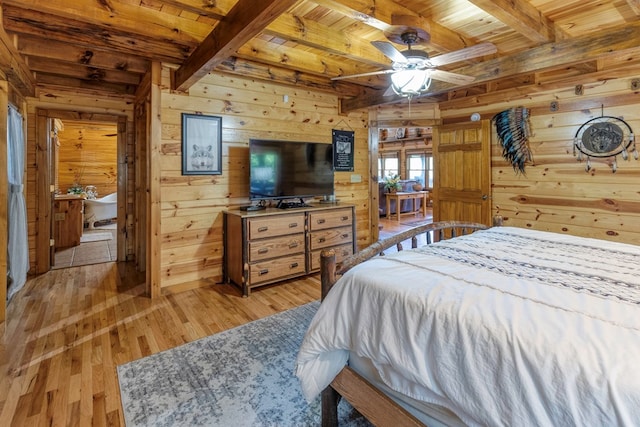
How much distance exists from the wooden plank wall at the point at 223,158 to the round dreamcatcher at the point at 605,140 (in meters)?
3.07

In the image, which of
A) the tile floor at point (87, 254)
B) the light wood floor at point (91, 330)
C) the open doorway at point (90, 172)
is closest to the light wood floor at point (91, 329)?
the light wood floor at point (91, 330)

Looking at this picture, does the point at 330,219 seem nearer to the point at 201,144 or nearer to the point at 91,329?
the point at 201,144

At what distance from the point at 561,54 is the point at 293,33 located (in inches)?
84.4

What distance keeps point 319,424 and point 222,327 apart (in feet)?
4.37

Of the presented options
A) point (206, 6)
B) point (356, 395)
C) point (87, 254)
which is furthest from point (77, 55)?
point (356, 395)

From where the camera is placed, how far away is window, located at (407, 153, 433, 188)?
38.5 ft

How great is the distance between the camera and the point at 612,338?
902 millimetres

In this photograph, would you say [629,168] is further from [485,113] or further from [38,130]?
[38,130]

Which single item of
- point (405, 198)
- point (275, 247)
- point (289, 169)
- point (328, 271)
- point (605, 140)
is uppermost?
point (605, 140)

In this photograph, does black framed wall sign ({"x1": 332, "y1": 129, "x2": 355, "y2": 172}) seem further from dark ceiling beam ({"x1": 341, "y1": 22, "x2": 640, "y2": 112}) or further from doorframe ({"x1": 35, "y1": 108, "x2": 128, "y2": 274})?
doorframe ({"x1": 35, "y1": 108, "x2": 128, "y2": 274})

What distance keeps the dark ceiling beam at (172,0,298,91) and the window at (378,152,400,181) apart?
10.3m

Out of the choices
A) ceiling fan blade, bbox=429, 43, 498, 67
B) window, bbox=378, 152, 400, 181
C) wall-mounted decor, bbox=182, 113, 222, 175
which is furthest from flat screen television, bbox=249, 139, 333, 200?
window, bbox=378, 152, 400, 181

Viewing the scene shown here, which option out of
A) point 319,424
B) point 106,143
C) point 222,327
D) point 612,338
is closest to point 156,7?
point 222,327

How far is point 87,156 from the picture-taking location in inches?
315
